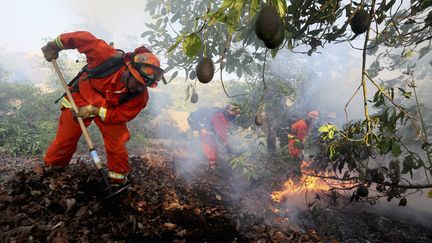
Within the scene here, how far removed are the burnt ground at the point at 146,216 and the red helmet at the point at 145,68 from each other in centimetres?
111

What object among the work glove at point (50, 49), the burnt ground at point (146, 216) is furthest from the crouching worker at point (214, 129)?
the work glove at point (50, 49)

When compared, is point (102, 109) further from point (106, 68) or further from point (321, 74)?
point (321, 74)

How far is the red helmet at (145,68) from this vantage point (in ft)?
10.3

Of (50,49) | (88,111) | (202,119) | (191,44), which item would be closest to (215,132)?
(202,119)

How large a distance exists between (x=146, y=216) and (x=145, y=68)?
1.45m

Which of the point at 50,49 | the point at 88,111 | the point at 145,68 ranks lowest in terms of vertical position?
the point at 88,111

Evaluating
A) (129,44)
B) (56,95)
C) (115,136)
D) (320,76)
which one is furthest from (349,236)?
(129,44)

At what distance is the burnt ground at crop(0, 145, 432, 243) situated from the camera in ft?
7.49

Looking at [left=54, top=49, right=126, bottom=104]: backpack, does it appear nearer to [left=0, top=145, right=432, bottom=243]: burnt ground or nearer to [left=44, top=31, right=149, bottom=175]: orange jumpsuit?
[left=44, top=31, right=149, bottom=175]: orange jumpsuit

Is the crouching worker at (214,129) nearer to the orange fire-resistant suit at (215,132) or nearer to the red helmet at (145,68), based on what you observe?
the orange fire-resistant suit at (215,132)

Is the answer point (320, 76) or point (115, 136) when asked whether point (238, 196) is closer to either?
point (115, 136)

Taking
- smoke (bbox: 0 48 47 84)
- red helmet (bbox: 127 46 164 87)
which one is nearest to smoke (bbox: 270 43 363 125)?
red helmet (bbox: 127 46 164 87)

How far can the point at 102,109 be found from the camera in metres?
3.12

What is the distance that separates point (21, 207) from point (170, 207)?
4.26 ft
